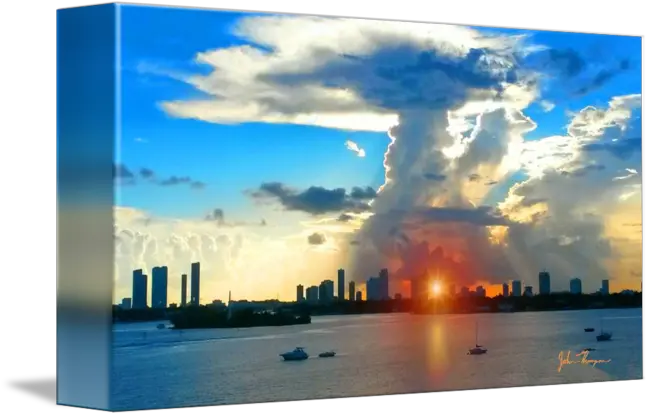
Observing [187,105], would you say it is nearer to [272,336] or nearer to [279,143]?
[279,143]

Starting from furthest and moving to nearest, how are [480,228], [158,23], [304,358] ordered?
[480,228] → [304,358] → [158,23]

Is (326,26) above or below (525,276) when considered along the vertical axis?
above

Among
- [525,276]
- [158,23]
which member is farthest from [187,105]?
[525,276]

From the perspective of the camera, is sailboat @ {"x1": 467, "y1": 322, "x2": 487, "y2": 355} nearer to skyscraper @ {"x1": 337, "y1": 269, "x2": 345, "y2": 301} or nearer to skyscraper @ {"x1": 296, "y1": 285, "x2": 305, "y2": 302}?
skyscraper @ {"x1": 337, "y1": 269, "x2": 345, "y2": 301}

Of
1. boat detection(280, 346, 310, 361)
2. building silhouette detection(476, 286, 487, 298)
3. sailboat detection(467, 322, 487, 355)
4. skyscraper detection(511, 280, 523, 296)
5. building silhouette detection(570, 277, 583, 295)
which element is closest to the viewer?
boat detection(280, 346, 310, 361)

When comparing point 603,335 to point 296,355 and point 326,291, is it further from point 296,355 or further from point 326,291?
point 296,355

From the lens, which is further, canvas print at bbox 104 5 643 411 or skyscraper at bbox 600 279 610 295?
skyscraper at bbox 600 279 610 295

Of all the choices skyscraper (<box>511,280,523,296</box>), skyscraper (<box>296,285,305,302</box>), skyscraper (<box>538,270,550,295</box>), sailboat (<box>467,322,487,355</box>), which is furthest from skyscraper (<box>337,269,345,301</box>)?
skyscraper (<box>538,270,550,295</box>)
